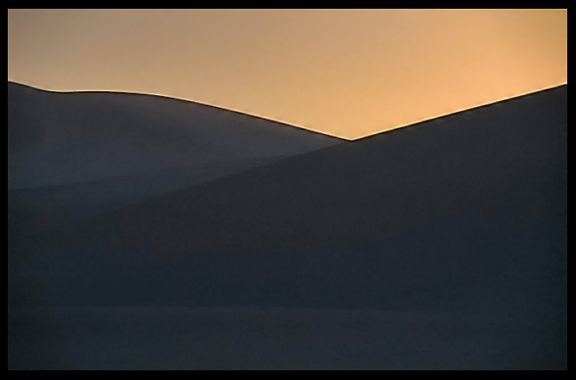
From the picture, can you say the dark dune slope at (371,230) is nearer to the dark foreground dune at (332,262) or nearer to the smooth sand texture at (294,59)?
the dark foreground dune at (332,262)

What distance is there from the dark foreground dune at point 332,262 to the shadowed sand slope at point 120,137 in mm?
122

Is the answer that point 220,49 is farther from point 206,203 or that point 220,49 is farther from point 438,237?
point 438,237

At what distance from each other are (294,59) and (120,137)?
128 cm

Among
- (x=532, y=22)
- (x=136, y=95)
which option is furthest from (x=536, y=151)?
(x=136, y=95)

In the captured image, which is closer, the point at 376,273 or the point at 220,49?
the point at 376,273

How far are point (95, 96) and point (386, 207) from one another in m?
2.05

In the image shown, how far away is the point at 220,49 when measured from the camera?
311 cm

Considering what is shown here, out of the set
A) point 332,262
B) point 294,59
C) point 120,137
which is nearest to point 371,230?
point 332,262

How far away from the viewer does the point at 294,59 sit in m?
3.10

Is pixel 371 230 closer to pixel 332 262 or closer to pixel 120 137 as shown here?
pixel 332 262

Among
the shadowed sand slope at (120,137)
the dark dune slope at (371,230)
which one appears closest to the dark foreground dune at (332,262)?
the dark dune slope at (371,230)

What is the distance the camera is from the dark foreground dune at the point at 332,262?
270 centimetres

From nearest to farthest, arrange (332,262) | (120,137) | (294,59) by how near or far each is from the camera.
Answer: (332,262) < (294,59) < (120,137)

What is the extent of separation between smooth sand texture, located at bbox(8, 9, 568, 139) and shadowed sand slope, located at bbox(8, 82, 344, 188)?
9cm
